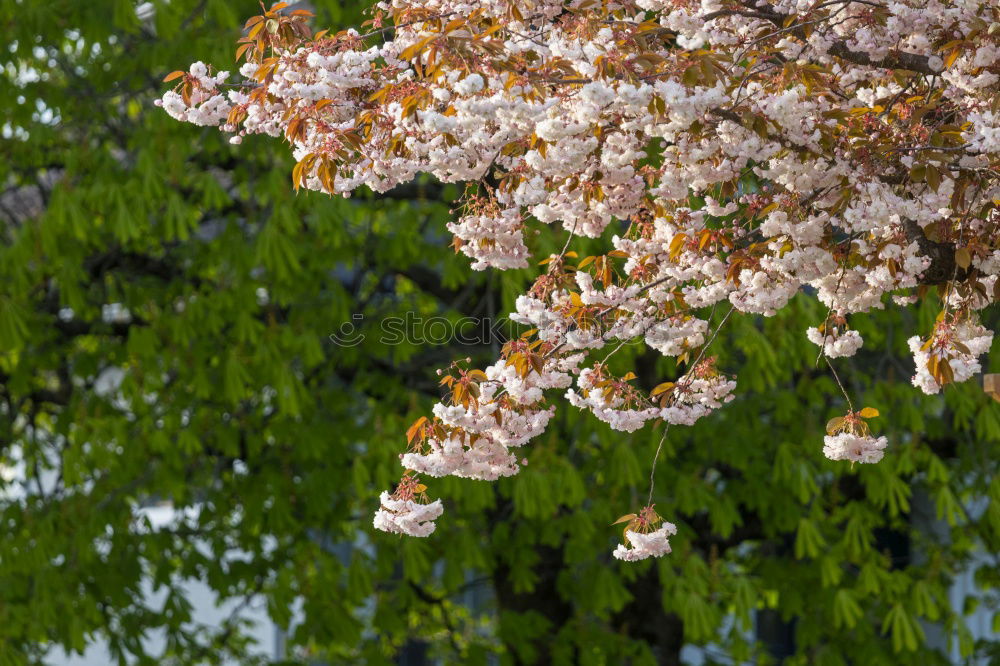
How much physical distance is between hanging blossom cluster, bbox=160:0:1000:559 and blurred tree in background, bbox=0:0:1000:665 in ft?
7.26

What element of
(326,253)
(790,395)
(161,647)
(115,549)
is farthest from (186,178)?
(161,647)

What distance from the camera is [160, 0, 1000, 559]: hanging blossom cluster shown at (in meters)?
3.03

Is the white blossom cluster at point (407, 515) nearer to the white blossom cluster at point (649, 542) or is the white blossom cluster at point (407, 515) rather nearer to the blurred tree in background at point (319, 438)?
the white blossom cluster at point (649, 542)

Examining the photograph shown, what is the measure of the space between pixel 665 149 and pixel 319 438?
3.44 m

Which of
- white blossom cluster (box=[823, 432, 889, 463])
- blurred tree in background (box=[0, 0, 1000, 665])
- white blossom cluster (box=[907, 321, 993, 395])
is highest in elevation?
white blossom cluster (box=[907, 321, 993, 395])

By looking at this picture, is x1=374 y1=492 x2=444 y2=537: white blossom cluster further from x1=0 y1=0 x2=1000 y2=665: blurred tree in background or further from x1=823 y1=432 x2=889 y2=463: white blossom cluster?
x1=0 y1=0 x2=1000 y2=665: blurred tree in background

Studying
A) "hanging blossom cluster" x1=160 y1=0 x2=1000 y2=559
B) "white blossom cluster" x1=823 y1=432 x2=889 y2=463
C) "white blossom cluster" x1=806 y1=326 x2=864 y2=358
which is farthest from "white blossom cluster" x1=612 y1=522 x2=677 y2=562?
"white blossom cluster" x1=806 y1=326 x2=864 y2=358

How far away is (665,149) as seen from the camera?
3445 millimetres

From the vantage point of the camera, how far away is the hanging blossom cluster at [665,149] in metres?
3.03

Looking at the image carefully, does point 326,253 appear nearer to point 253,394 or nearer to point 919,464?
point 253,394

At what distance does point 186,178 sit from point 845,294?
12.0 ft
